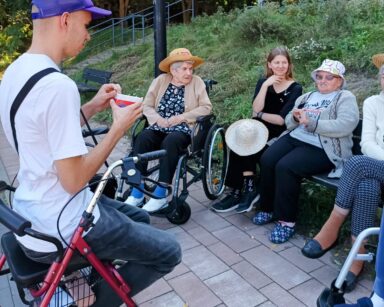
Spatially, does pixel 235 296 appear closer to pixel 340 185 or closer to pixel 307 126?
pixel 340 185

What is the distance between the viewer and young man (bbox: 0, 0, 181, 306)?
153cm

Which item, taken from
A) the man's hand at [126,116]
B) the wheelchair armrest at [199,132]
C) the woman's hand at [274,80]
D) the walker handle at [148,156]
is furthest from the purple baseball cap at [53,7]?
the woman's hand at [274,80]

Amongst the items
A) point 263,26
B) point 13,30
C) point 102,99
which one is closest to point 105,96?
point 102,99

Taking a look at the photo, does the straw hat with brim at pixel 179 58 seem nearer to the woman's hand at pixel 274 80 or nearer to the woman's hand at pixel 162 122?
the woman's hand at pixel 162 122

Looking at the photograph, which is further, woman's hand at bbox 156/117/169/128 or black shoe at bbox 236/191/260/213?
woman's hand at bbox 156/117/169/128

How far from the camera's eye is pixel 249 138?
3555 millimetres

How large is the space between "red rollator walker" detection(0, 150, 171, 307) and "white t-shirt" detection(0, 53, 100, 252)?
0.31 ft

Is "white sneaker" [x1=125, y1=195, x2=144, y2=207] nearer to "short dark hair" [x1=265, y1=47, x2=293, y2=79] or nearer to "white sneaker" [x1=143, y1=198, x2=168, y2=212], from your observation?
"white sneaker" [x1=143, y1=198, x2=168, y2=212]

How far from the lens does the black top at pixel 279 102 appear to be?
364cm

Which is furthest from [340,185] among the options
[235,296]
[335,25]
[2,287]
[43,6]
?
[335,25]

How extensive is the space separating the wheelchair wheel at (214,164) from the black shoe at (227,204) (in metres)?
0.10

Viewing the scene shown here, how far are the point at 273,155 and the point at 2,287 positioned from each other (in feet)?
7.30

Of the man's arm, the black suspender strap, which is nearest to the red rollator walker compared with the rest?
the man's arm

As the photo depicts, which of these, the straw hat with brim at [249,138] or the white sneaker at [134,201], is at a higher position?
the straw hat with brim at [249,138]
